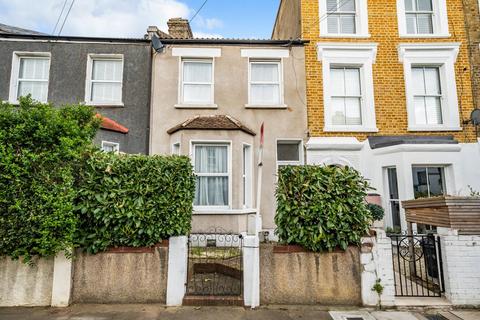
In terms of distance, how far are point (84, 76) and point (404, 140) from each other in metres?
11.5

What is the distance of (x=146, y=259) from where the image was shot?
511cm

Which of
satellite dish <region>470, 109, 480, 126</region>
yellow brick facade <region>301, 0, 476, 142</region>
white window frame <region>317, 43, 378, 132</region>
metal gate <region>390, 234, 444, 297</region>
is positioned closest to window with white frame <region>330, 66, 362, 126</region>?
white window frame <region>317, 43, 378, 132</region>

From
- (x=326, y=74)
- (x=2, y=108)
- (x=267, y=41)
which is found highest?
(x=267, y=41)

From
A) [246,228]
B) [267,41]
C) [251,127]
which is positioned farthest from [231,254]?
[267,41]

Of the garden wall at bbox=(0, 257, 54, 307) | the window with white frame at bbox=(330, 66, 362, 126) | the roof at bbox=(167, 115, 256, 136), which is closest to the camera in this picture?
the garden wall at bbox=(0, 257, 54, 307)

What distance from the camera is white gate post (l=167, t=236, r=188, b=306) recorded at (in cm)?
498

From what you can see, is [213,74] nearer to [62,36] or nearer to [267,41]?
[267,41]

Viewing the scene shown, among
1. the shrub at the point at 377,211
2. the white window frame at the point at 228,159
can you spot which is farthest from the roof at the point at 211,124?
the shrub at the point at 377,211

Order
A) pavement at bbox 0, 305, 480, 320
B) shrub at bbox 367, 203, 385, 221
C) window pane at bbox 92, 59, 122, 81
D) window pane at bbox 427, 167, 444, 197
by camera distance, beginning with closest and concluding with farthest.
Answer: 1. pavement at bbox 0, 305, 480, 320
2. shrub at bbox 367, 203, 385, 221
3. window pane at bbox 427, 167, 444, 197
4. window pane at bbox 92, 59, 122, 81

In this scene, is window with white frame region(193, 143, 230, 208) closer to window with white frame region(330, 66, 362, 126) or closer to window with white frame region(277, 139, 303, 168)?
window with white frame region(277, 139, 303, 168)

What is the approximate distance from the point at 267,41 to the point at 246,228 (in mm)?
6923

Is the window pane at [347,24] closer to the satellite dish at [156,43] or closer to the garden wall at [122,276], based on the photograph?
the satellite dish at [156,43]

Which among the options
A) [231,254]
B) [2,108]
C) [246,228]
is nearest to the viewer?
[2,108]

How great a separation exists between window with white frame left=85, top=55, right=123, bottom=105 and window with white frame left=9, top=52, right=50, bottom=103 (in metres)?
1.58
